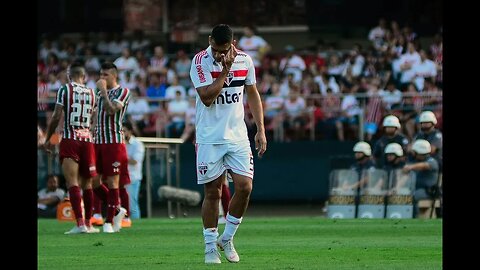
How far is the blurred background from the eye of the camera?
26781 mm

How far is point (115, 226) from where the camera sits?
16781 millimetres

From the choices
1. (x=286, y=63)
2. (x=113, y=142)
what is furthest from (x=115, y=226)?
(x=286, y=63)

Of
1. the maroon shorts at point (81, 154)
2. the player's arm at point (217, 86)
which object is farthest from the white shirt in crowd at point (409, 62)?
the player's arm at point (217, 86)

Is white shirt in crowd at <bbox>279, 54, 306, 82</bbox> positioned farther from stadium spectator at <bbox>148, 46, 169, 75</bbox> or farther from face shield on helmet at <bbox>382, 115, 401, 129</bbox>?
face shield on helmet at <bbox>382, 115, 401, 129</bbox>

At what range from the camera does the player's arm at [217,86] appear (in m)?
10.6

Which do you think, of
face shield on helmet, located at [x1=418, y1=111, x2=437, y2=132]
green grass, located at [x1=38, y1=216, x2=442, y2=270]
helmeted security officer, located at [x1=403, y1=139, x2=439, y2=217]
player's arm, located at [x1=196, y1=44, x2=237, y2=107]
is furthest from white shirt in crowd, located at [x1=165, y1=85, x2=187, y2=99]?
player's arm, located at [x1=196, y1=44, x2=237, y2=107]

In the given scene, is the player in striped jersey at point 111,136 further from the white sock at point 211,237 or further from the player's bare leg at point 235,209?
the white sock at point 211,237

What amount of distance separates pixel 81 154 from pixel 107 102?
0.85m

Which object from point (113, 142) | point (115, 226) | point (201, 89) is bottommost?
point (115, 226)

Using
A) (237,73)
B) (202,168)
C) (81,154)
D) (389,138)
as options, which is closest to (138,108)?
(389,138)

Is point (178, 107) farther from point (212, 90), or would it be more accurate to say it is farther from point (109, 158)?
point (212, 90)
